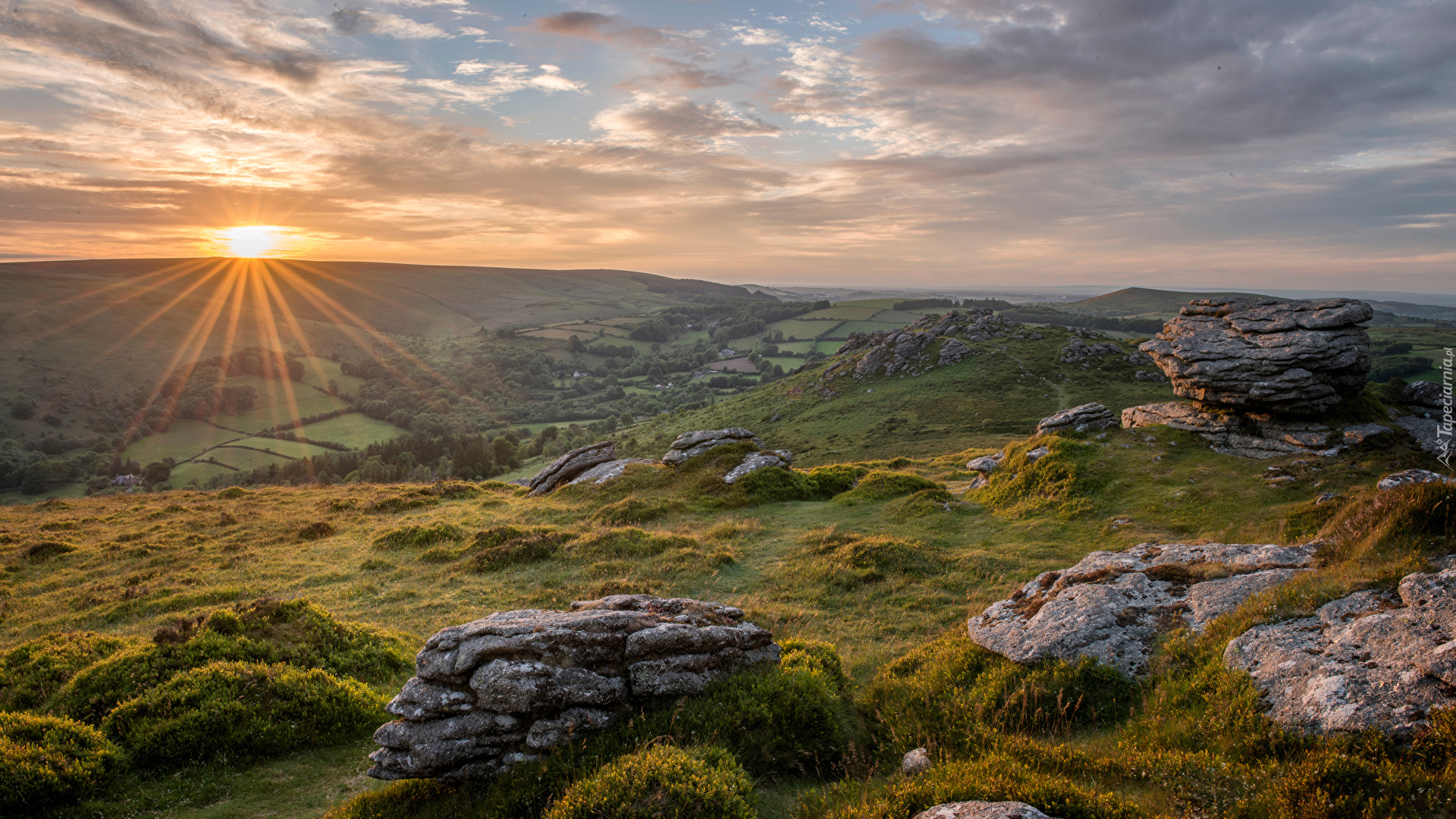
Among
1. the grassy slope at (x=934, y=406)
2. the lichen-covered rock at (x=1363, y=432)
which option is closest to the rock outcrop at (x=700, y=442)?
the lichen-covered rock at (x=1363, y=432)

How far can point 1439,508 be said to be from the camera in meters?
9.52

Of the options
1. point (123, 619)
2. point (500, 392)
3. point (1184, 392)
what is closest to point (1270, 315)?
point (1184, 392)

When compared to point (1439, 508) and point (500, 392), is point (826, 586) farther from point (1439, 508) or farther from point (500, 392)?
point (500, 392)

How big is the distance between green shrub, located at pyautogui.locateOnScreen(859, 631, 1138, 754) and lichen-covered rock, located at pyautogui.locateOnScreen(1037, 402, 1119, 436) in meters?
21.6

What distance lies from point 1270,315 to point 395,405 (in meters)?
146

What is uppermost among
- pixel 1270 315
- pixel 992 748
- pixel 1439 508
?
pixel 1270 315

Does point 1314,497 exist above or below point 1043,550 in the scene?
above

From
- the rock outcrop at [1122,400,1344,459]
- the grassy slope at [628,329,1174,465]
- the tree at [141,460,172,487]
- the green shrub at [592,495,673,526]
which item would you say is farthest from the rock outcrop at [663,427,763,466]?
the tree at [141,460,172,487]

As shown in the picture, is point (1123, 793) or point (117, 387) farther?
point (117, 387)

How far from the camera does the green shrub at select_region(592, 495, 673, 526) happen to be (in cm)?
2709

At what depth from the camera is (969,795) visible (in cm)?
656

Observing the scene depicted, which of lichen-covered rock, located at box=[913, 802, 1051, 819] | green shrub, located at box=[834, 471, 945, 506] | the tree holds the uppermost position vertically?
lichen-covered rock, located at box=[913, 802, 1051, 819]

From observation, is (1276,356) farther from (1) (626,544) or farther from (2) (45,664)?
(2) (45,664)

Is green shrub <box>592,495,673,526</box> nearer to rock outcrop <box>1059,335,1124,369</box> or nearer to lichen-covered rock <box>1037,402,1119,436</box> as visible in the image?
lichen-covered rock <box>1037,402,1119,436</box>
